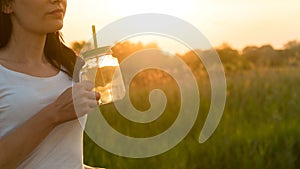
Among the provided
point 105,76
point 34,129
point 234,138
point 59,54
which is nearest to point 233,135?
point 234,138

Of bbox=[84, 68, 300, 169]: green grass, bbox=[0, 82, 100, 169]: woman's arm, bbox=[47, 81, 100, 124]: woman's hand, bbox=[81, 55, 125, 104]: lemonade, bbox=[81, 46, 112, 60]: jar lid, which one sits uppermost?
bbox=[81, 46, 112, 60]: jar lid

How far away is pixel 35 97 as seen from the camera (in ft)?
4.75

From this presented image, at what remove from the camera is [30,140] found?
54.5 inches

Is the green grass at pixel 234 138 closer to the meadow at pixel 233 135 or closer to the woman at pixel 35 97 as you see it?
the meadow at pixel 233 135

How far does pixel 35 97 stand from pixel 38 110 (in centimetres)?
3

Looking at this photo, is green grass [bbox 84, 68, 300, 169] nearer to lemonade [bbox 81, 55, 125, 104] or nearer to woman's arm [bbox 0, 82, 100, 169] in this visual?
lemonade [bbox 81, 55, 125, 104]

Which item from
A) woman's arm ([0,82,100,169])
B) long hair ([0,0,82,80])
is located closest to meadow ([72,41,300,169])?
long hair ([0,0,82,80])

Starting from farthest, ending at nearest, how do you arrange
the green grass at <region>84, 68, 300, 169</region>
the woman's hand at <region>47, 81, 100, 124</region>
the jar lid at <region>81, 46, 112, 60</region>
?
the green grass at <region>84, 68, 300, 169</region> < the jar lid at <region>81, 46, 112, 60</region> < the woman's hand at <region>47, 81, 100, 124</region>

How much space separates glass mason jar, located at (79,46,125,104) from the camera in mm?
1452

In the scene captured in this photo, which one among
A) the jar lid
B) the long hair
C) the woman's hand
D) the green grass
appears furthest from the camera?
the green grass

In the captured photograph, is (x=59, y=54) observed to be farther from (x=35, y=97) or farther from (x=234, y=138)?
(x=234, y=138)

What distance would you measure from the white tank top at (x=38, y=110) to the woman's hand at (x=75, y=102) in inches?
3.3

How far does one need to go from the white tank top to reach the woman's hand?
0.27 ft

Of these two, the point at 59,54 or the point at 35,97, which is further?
the point at 59,54
